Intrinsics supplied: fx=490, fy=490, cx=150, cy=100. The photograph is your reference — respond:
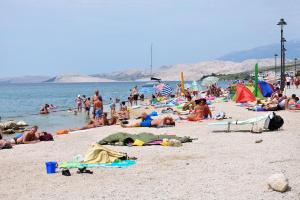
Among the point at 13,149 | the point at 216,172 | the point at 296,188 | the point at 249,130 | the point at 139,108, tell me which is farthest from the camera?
the point at 139,108

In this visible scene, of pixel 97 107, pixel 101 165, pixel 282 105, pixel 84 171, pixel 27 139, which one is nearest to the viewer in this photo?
pixel 84 171

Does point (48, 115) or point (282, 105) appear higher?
point (282, 105)

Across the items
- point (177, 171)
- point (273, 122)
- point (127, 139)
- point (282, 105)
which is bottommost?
point (177, 171)

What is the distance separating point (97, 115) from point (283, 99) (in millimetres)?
8176

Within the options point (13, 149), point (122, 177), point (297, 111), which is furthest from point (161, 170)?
point (297, 111)

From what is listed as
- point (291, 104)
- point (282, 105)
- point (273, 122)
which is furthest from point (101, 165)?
point (291, 104)

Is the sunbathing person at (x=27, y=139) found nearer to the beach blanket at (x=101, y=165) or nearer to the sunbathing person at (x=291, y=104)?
the beach blanket at (x=101, y=165)

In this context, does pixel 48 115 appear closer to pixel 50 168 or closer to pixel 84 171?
pixel 50 168

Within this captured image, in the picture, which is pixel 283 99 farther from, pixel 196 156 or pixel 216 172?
pixel 216 172

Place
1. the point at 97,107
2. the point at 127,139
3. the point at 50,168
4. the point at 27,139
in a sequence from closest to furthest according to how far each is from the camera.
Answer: the point at 50,168, the point at 127,139, the point at 27,139, the point at 97,107

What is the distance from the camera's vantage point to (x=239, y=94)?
27.1 meters

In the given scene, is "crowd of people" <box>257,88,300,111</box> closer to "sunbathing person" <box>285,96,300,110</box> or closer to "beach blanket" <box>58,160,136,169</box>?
"sunbathing person" <box>285,96,300,110</box>

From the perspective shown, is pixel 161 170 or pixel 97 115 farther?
pixel 97 115

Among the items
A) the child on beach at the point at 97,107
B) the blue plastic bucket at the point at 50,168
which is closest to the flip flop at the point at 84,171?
the blue plastic bucket at the point at 50,168
